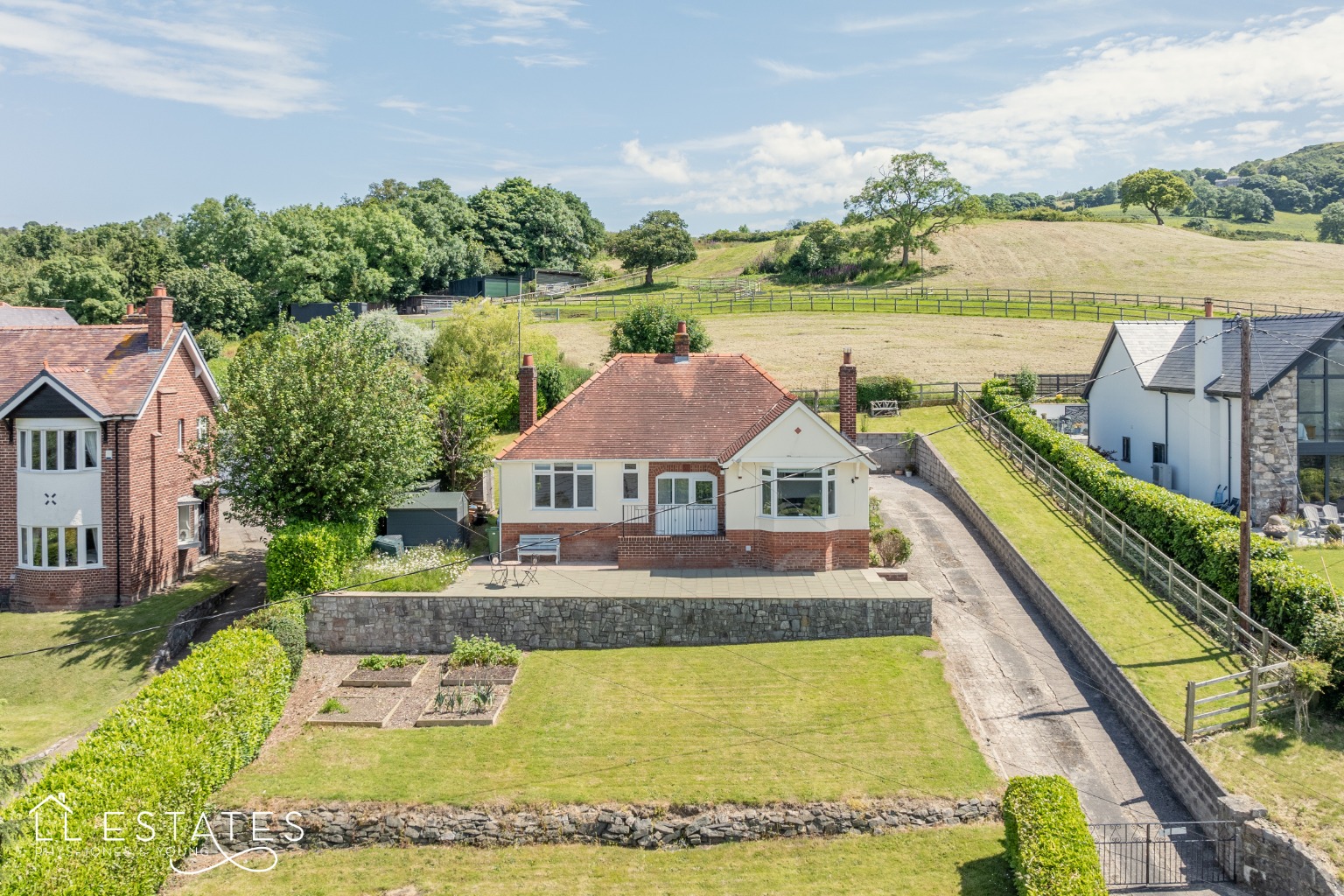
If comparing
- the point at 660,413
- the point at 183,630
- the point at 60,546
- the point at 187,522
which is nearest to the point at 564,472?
the point at 660,413

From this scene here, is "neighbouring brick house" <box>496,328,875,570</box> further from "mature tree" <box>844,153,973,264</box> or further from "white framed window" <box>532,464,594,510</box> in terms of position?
"mature tree" <box>844,153,973,264</box>

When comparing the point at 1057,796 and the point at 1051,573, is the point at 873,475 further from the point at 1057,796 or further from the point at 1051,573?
the point at 1057,796

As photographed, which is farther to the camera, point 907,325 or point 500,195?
point 500,195

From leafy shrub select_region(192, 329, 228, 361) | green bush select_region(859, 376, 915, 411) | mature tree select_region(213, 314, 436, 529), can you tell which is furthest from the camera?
leafy shrub select_region(192, 329, 228, 361)

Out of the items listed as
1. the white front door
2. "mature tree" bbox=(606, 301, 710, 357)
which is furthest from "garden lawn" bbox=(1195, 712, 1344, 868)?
"mature tree" bbox=(606, 301, 710, 357)

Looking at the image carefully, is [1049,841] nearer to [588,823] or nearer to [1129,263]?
[588,823]

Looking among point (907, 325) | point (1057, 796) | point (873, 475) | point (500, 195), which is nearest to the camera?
point (1057, 796)

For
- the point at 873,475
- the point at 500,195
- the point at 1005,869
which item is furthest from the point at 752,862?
the point at 500,195
